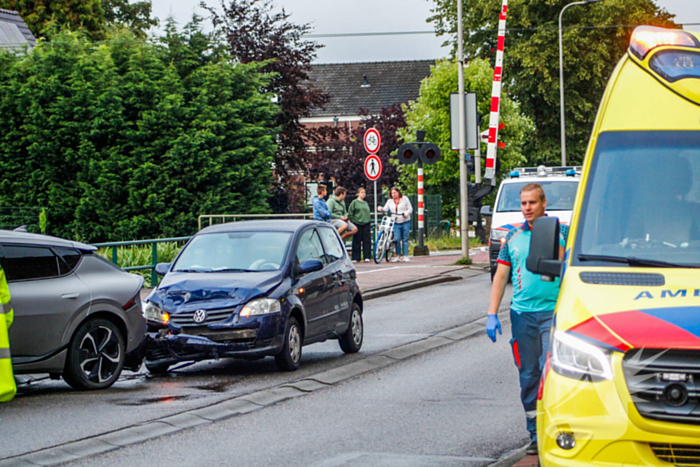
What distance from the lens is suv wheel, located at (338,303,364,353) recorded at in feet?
38.7

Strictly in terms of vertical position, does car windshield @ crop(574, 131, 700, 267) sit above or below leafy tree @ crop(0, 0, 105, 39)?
below

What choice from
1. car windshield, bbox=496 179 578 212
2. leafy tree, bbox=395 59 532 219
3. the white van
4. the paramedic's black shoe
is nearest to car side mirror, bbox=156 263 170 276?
the paramedic's black shoe

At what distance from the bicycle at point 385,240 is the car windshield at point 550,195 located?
17.8 feet

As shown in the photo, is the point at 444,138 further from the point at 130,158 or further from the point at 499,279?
the point at 499,279

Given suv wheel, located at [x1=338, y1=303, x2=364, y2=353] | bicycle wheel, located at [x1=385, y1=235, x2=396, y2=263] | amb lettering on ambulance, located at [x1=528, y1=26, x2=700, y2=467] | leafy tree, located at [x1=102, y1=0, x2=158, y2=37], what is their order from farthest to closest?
leafy tree, located at [x1=102, y1=0, x2=158, y2=37] → bicycle wheel, located at [x1=385, y1=235, x2=396, y2=263] → suv wheel, located at [x1=338, y1=303, x2=364, y2=353] → amb lettering on ambulance, located at [x1=528, y1=26, x2=700, y2=467]

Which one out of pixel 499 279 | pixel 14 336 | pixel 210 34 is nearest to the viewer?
pixel 499 279

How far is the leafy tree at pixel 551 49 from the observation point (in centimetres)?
5072

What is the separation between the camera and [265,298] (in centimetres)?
1020

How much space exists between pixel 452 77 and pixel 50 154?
24.2m

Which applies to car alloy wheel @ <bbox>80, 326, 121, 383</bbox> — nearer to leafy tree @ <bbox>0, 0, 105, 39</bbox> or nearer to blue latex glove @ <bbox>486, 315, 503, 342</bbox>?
blue latex glove @ <bbox>486, 315, 503, 342</bbox>

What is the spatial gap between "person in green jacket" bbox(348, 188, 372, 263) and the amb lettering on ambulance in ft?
60.9

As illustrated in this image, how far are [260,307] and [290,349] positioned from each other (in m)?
0.62

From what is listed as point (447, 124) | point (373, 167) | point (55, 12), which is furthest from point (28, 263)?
point (55, 12)

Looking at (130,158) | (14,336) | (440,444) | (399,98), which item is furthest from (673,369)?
(399,98)
